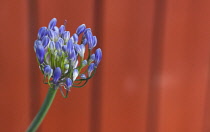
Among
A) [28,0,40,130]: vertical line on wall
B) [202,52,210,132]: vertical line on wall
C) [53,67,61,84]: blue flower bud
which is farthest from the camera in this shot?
[202,52,210,132]: vertical line on wall

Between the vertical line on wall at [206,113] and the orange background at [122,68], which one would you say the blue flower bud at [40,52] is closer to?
the orange background at [122,68]

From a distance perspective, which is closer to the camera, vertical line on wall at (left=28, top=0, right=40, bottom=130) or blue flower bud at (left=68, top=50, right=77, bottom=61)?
blue flower bud at (left=68, top=50, right=77, bottom=61)

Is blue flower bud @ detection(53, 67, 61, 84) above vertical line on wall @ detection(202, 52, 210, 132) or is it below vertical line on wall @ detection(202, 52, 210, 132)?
above

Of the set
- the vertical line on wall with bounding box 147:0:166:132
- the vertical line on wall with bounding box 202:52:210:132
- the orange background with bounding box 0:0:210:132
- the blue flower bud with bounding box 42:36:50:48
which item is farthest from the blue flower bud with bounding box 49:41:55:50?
the vertical line on wall with bounding box 202:52:210:132

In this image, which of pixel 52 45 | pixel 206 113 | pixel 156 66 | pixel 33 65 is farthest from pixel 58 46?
pixel 206 113

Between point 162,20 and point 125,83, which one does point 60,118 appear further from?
point 162,20

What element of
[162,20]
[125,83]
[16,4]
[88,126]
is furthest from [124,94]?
[16,4]

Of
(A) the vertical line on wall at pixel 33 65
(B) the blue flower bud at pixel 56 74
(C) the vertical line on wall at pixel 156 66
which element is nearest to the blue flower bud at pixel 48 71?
(B) the blue flower bud at pixel 56 74

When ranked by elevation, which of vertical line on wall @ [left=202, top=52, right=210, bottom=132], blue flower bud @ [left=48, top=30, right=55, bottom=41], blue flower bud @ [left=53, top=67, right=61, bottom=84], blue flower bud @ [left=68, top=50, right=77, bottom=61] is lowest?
vertical line on wall @ [left=202, top=52, right=210, bottom=132]

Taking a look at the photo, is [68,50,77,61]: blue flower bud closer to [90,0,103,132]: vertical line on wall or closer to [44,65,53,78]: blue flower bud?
[44,65,53,78]: blue flower bud
